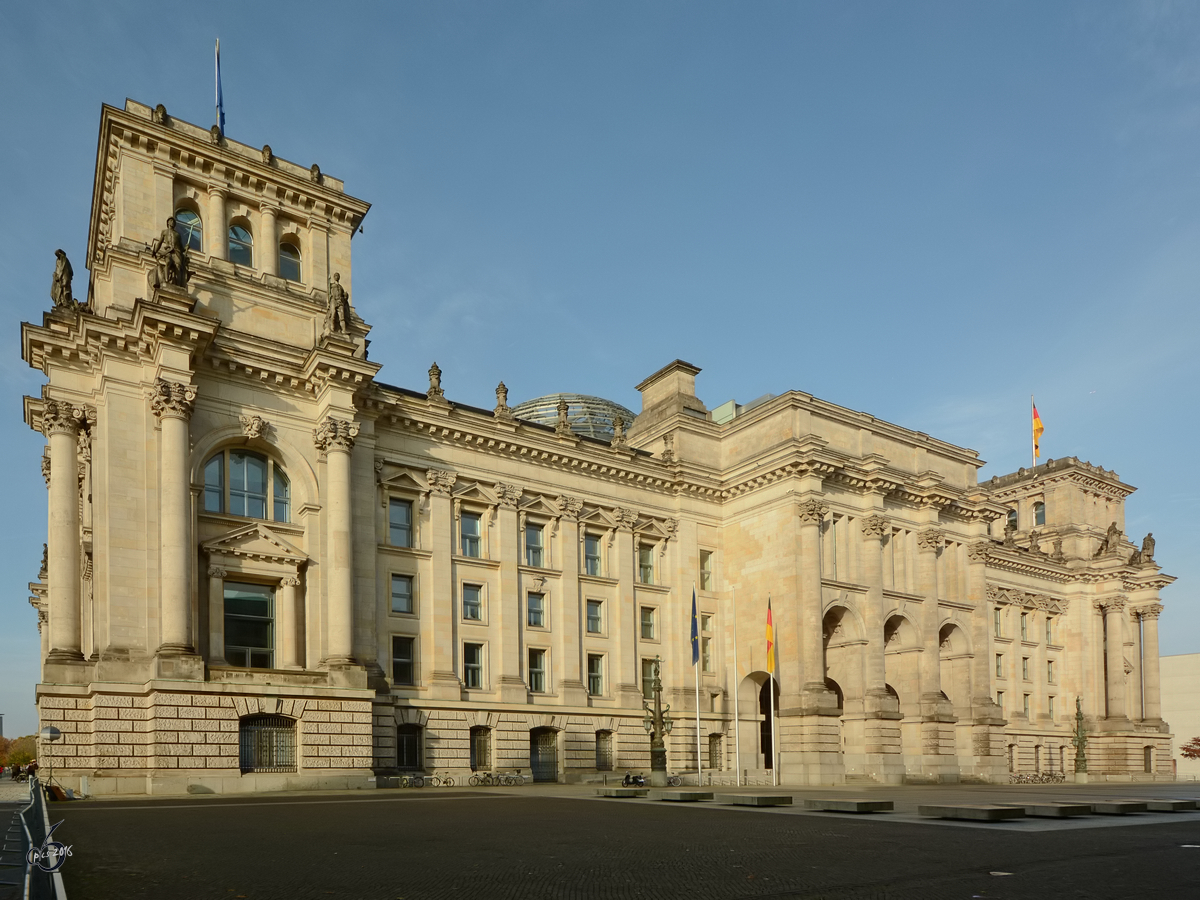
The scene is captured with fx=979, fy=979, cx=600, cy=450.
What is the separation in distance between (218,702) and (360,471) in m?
11.9

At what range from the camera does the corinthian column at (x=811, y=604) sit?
4956cm

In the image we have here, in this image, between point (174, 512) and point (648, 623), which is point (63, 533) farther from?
point (648, 623)

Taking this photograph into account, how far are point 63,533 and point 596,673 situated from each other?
2586 centimetres

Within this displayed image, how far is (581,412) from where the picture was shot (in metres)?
76.8

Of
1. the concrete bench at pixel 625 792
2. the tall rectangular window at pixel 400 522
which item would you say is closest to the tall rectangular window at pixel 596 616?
the tall rectangular window at pixel 400 522

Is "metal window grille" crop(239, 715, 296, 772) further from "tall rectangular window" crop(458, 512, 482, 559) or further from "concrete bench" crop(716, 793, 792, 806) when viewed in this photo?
"concrete bench" crop(716, 793, 792, 806)

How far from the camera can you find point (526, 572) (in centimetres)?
4853

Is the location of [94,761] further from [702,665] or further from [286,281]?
[702,665]

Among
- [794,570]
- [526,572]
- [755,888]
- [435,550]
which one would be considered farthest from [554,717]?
[755,888]

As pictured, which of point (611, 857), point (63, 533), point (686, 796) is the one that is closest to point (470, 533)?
point (63, 533)

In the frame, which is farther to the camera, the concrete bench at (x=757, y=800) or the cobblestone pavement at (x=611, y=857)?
the concrete bench at (x=757, y=800)

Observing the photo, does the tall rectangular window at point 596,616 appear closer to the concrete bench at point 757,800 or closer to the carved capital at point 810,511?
the carved capital at point 810,511

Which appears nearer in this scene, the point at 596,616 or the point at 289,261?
the point at 289,261

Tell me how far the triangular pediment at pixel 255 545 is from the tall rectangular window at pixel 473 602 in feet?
30.5
